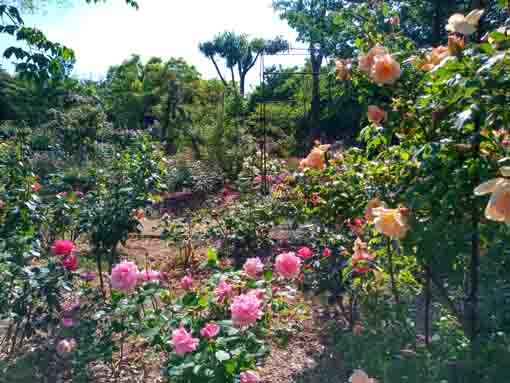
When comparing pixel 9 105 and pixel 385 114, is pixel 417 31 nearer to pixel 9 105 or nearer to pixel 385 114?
pixel 385 114

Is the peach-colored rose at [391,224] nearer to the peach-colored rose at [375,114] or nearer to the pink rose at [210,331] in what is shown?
the peach-colored rose at [375,114]

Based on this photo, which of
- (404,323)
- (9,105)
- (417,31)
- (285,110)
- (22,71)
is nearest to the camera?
(404,323)

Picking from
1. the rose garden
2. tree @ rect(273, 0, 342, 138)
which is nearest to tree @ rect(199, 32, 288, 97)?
tree @ rect(273, 0, 342, 138)

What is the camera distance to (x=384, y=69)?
1443 millimetres

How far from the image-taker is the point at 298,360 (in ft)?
7.67

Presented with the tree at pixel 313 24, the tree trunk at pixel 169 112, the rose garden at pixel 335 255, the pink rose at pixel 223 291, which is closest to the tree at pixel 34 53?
the rose garden at pixel 335 255

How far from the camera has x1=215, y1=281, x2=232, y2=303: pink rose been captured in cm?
170

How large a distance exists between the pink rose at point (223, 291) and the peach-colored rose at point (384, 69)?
3.05ft

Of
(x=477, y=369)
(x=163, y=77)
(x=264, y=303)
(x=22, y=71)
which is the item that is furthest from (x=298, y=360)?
(x=163, y=77)

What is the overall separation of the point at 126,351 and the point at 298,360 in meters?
0.94

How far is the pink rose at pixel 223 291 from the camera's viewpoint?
5.57ft

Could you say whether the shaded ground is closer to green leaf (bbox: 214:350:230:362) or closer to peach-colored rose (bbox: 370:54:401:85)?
green leaf (bbox: 214:350:230:362)

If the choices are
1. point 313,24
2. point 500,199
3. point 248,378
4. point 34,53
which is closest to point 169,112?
point 313,24

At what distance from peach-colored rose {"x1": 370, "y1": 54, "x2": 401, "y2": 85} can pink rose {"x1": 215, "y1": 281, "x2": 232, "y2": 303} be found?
929mm
